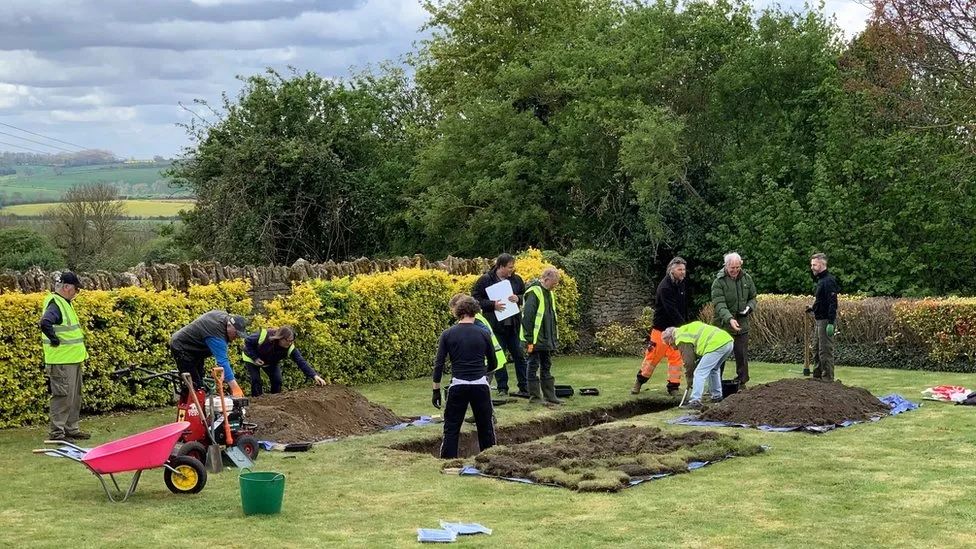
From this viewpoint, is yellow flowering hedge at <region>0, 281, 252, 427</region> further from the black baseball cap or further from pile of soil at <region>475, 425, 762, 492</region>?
pile of soil at <region>475, 425, 762, 492</region>

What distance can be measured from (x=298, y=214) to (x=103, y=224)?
1799cm

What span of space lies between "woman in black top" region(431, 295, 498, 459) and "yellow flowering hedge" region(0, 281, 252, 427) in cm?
535

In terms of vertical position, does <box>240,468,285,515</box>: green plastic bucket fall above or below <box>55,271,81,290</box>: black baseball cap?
below

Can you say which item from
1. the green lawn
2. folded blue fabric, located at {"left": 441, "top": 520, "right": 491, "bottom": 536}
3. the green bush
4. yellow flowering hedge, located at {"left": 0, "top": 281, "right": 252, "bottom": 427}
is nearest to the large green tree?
the green bush

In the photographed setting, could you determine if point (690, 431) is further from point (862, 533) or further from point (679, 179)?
point (679, 179)

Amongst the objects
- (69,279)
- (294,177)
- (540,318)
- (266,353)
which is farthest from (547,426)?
(294,177)

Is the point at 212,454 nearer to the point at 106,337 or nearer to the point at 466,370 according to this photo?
the point at 466,370

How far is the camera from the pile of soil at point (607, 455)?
9.82 m

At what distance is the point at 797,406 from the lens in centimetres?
1304

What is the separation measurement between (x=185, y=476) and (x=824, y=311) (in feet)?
32.2

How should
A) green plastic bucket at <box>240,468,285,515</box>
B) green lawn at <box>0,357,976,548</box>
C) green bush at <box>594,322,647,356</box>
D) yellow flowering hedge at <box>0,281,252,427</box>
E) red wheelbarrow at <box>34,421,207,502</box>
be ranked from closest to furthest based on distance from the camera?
1. green lawn at <box>0,357,976,548</box>
2. green plastic bucket at <box>240,468,285,515</box>
3. red wheelbarrow at <box>34,421,207,502</box>
4. yellow flowering hedge at <box>0,281,252,427</box>
5. green bush at <box>594,322,647,356</box>

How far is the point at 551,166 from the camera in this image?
2905 centimetres

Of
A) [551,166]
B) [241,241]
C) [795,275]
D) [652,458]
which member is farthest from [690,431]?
[241,241]

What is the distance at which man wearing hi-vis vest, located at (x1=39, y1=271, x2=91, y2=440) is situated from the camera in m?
12.6
